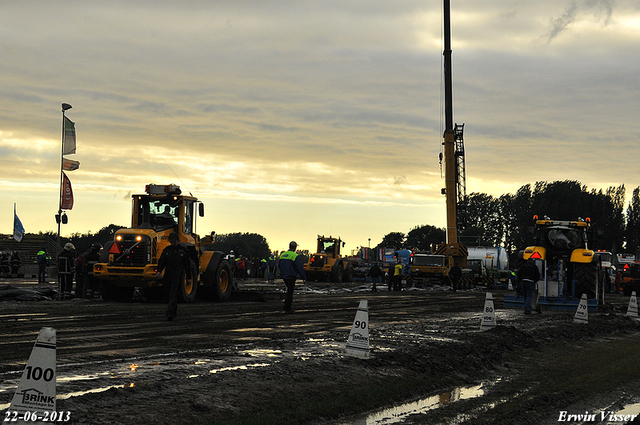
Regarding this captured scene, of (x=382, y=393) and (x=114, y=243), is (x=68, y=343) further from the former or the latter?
(x=114, y=243)

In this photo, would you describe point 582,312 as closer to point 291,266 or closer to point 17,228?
point 291,266

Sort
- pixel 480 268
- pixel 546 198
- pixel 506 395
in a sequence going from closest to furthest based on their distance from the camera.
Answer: pixel 506 395 → pixel 480 268 → pixel 546 198

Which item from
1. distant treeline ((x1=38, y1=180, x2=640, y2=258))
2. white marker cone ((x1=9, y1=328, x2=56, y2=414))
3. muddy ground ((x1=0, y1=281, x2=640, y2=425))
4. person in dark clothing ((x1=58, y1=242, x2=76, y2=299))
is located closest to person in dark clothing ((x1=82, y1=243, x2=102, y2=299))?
person in dark clothing ((x1=58, y1=242, x2=76, y2=299))

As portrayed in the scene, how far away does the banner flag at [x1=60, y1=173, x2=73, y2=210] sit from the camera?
1184 inches

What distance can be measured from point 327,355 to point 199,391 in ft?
10.6

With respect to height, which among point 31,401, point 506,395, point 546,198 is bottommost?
point 506,395

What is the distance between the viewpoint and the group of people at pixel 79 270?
23188 millimetres

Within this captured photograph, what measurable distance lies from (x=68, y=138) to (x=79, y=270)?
7511 mm

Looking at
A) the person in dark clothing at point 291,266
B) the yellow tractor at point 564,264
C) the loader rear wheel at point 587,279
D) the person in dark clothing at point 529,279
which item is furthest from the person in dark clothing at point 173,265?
the loader rear wheel at point 587,279

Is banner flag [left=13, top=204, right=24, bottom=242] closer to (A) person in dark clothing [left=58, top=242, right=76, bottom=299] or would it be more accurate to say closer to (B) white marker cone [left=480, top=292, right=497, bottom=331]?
(A) person in dark clothing [left=58, top=242, right=76, bottom=299]

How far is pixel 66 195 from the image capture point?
30562 mm

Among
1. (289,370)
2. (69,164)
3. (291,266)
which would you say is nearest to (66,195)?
(69,164)

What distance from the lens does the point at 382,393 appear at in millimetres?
8742

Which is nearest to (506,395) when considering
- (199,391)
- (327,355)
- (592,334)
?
(327,355)
